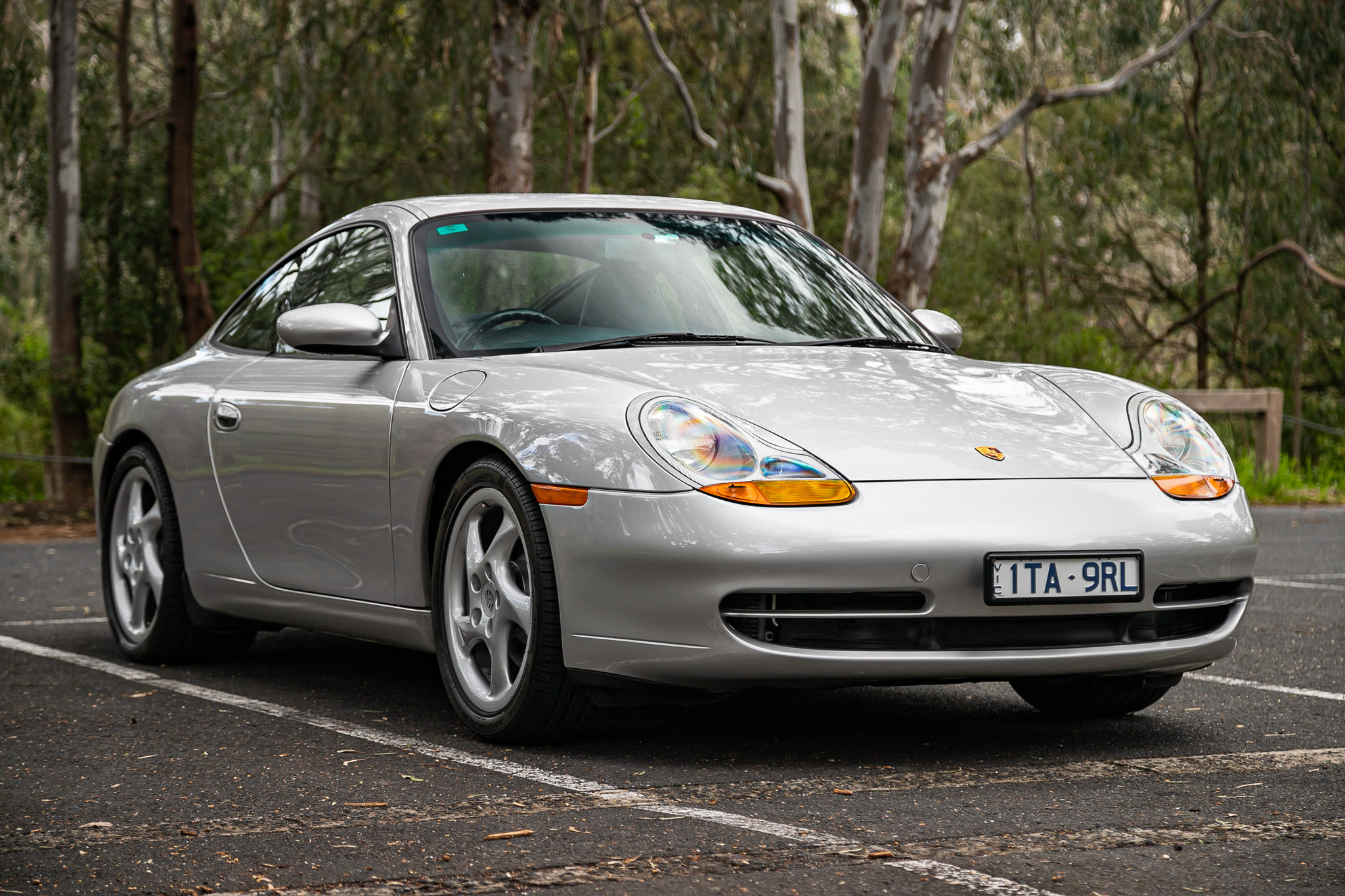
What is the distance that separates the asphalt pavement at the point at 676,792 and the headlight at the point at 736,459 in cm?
65

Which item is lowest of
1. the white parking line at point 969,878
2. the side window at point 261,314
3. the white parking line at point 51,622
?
the white parking line at point 51,622

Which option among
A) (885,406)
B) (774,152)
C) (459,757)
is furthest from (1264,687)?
(774,152)

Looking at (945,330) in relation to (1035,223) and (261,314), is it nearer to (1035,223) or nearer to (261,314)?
(261,314)

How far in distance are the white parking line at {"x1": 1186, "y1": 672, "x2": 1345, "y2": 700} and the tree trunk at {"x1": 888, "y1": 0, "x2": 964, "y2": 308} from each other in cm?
1077

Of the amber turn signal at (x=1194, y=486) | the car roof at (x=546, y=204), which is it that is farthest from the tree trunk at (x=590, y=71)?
the amber turn signal at (x=1194, y=486)

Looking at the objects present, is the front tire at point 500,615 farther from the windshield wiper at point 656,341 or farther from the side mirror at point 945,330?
the side mirror at point 945,330

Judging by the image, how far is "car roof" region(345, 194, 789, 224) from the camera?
5.36 meters

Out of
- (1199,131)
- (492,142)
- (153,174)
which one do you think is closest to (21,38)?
(153,174)

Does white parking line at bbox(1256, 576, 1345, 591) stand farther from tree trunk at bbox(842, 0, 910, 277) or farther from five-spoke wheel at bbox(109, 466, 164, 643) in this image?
tree trunk at bbox(842, 0, 910, 277)

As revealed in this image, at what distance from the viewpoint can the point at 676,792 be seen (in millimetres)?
3773

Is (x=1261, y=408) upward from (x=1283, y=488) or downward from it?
upward

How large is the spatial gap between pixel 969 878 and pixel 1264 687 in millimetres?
2673

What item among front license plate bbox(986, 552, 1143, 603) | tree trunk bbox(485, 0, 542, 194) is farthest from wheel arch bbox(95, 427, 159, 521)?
tree trunk bbox(485, 0, 542, 194)

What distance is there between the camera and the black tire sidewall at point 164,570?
5941 millimetres
